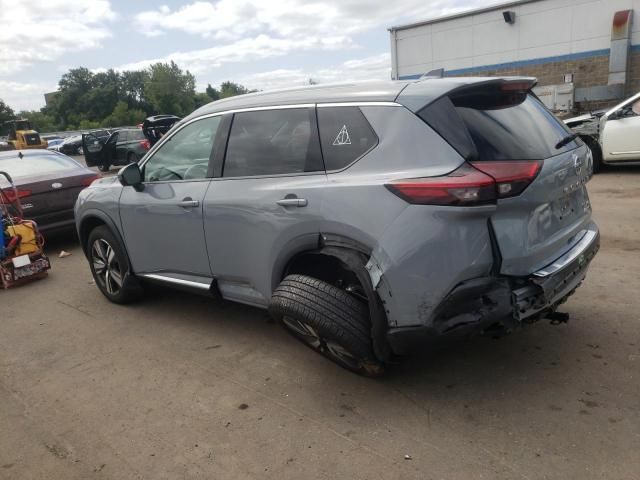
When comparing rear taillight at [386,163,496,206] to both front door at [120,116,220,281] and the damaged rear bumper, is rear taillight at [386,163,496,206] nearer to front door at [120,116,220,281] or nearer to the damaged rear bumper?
the damaged rear bumper

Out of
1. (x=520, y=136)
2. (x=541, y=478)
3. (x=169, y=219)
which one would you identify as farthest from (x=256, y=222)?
(x=541, y=478)

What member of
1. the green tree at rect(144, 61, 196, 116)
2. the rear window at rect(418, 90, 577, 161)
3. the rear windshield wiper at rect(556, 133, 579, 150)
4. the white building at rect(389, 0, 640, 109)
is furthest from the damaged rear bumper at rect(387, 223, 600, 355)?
the green tree at rect(144, 61, 196, 116)

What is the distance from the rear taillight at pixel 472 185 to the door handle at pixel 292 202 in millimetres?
643

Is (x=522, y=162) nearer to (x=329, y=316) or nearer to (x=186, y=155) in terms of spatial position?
(x=329, y=316)

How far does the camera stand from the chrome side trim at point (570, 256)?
2713 mm

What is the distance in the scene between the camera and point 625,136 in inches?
360

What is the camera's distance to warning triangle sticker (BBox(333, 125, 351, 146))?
3.01 metres

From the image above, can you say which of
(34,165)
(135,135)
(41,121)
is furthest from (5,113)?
(34,165)

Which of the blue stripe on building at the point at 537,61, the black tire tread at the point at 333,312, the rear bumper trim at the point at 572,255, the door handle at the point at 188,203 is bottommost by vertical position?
the black tire tread at the point at 333,312

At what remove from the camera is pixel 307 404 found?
304cm

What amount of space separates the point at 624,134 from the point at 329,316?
8.57m

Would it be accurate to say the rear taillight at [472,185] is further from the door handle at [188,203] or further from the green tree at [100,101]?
the green tree at [100,101]

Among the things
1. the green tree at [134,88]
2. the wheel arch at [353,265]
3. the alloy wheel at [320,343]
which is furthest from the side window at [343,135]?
the green tree at [134,88]

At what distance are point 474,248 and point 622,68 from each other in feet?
66.7
